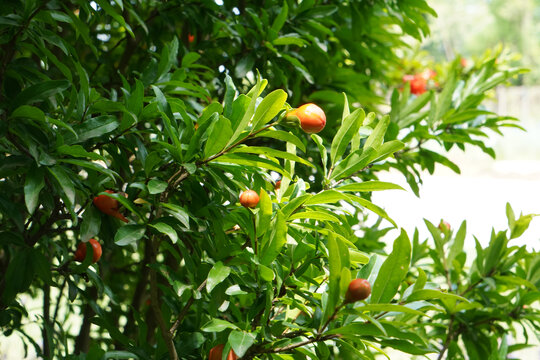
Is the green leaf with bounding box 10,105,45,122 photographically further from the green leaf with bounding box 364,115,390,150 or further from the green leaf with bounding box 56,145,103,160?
the green leaf with bounding box 364,115,390,150

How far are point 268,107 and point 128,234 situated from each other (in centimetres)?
22

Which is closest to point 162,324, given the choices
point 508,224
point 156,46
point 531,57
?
point 156,46

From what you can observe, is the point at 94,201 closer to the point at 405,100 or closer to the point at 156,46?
the point at 156,46

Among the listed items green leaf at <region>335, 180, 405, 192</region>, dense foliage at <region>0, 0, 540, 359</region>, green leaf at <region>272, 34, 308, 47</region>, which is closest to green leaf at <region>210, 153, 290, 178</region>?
dense foliage at <region>0, 0, 540, 359</region>

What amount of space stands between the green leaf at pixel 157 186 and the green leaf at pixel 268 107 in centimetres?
13

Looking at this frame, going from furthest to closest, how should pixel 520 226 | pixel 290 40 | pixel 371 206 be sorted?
pixel 520 226 < pixel 290 40 < pixel 371 206

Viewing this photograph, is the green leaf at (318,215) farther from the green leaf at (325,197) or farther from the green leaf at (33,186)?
the green leaf at (33,186)

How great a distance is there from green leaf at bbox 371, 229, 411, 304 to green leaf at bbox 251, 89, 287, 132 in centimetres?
20

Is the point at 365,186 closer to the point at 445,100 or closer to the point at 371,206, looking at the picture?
the point at 371,206

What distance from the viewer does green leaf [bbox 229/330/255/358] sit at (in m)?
0.63

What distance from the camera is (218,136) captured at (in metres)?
0.66

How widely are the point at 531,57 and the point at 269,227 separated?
52.5 ft

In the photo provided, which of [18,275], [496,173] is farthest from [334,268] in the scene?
[496,173]

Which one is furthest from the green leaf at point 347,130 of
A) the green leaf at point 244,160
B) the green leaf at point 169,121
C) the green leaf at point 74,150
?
the green leaf at point 74,150
